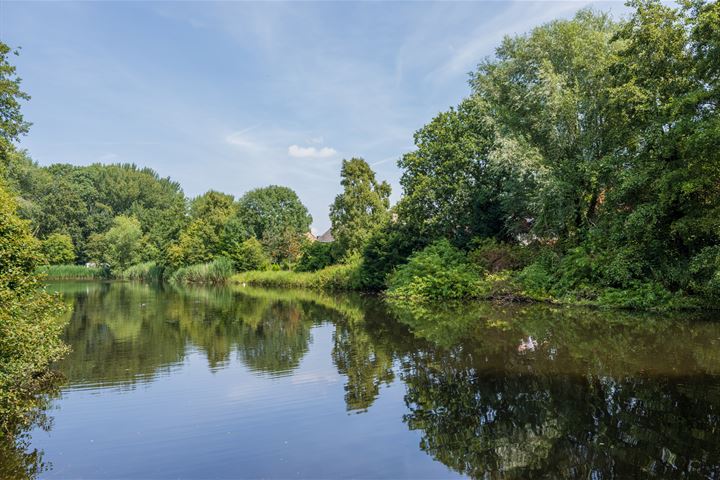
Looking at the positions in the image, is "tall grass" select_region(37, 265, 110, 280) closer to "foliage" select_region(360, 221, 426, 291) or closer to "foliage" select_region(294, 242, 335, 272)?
"foliage" select_region(294, 242, 335, 272)

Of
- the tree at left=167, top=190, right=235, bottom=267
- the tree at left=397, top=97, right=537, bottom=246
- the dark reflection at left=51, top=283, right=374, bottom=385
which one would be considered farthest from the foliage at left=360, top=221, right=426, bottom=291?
the tree at left=167, top=190, right=235, bottom=267

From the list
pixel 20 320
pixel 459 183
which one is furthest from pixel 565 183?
pixel 20 320

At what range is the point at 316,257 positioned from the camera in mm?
42000

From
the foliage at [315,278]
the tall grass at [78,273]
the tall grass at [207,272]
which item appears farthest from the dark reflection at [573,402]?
the tall grass at [78,273]

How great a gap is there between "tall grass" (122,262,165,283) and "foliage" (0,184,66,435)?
57369mm

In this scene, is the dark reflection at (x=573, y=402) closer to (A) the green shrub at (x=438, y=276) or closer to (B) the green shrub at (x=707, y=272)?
(B) the green shrub at (x=707, y=272)

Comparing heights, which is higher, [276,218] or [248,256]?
[276,218]

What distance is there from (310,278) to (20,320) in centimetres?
3233

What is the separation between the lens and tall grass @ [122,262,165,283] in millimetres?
63938

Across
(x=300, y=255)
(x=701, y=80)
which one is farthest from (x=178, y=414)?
(x=300, y=255)

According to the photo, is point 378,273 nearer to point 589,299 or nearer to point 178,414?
point 589,299

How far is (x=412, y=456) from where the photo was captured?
5.91 metres

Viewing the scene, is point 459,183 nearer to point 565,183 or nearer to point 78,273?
point 565,183

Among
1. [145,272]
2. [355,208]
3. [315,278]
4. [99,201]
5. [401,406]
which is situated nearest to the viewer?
[401,406]
